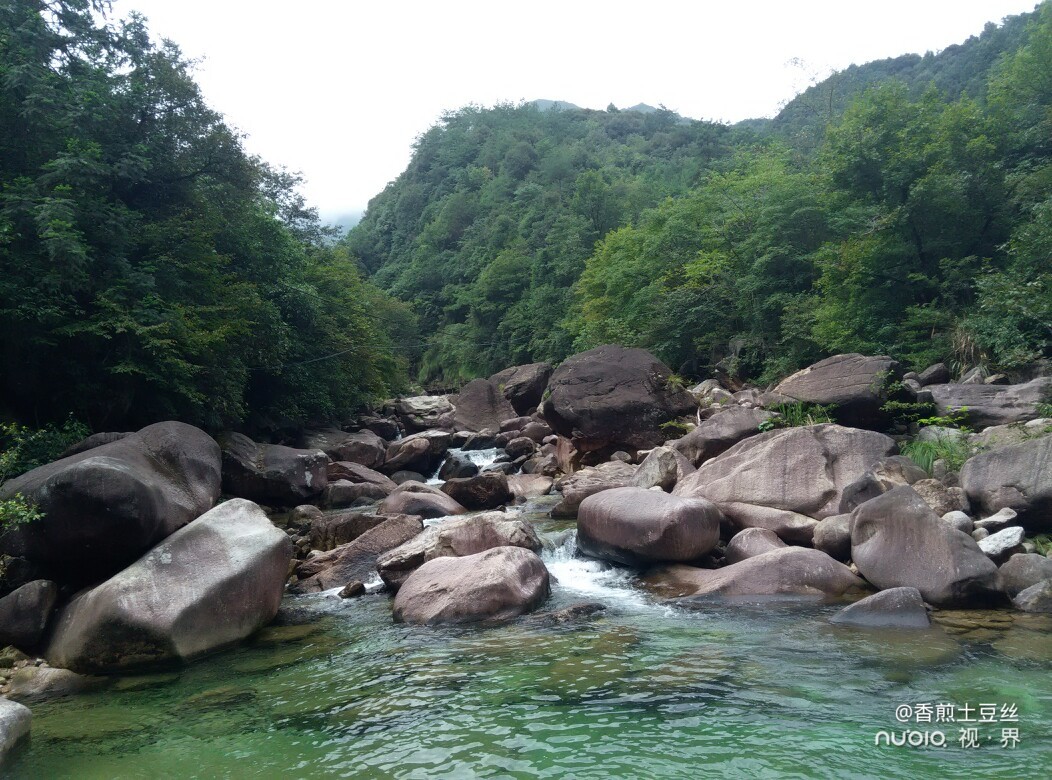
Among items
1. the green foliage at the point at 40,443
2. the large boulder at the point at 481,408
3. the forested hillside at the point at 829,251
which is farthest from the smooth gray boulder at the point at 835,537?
the large boulder at the point at 481,408

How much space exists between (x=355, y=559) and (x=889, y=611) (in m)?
7.62

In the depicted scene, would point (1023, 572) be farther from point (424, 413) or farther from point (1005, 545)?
point (424, 413)

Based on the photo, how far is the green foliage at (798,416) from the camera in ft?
42.8

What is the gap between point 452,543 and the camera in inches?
420

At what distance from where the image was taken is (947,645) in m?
6.88

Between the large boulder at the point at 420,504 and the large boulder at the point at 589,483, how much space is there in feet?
7.23

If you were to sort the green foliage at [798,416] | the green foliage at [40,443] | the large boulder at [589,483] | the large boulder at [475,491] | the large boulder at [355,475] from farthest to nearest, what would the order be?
the large boulder at [355,475] → the large boulder at [475,491] → the large boulder at [589,483] → the green foliage at [798,416] → the green foliage at [40,443]

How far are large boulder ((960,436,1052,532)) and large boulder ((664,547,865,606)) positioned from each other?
2.19 metres

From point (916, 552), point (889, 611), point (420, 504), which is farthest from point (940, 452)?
point (420, 504)

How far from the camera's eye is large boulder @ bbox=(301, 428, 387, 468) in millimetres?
→ 21953

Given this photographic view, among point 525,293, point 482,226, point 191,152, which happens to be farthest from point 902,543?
point 482,226

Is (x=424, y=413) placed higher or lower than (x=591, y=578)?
higher

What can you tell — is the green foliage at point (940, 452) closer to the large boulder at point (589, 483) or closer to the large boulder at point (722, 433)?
the large boulder at point (722, 433)

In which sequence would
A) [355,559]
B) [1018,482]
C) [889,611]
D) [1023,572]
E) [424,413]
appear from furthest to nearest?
[424,413] < [355,559] < [1018,482] < [1023,572] < [889,611]
